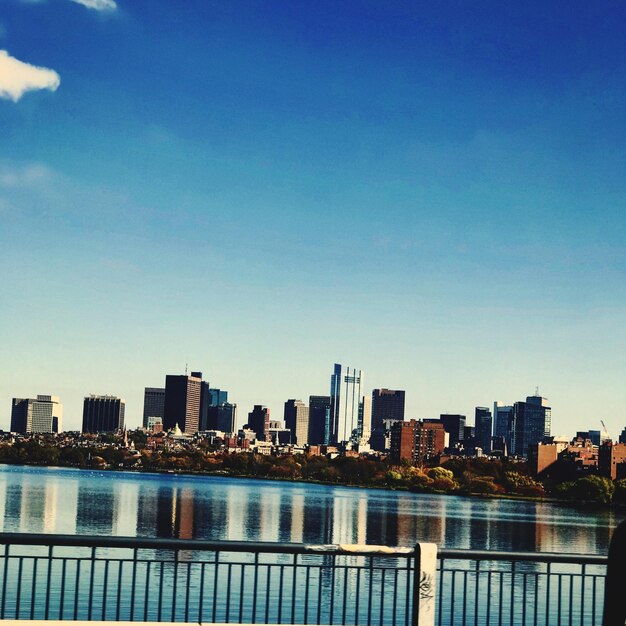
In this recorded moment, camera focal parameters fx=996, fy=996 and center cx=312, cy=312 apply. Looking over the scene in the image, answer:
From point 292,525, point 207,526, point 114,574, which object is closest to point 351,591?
point 114,574

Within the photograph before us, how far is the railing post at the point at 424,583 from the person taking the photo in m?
10.4

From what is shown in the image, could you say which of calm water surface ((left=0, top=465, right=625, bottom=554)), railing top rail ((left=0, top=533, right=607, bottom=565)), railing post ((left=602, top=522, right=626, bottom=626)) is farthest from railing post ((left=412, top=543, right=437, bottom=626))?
calm water surface ((left=0, top=465, right=625, bottom=554))

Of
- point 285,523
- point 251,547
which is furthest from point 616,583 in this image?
point 285,523

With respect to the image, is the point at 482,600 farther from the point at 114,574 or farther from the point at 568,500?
the point at 568,500

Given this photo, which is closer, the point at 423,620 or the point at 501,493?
the point at 423,620

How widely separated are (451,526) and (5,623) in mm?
86781

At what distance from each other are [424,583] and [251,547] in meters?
1.86

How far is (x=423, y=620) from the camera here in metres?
10.5

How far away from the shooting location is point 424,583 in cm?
1045

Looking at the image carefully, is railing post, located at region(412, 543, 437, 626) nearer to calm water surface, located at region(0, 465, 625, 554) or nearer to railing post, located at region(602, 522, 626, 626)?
railing post, located at region(602, 522, 626, 626)

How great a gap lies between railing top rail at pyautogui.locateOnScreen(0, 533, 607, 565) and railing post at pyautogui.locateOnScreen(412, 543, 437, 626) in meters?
0.11

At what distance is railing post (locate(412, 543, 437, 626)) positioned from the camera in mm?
10391

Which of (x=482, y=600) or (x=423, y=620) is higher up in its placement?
(x=423, y=620)

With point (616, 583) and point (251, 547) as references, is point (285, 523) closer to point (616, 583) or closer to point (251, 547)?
point (251, 547)
